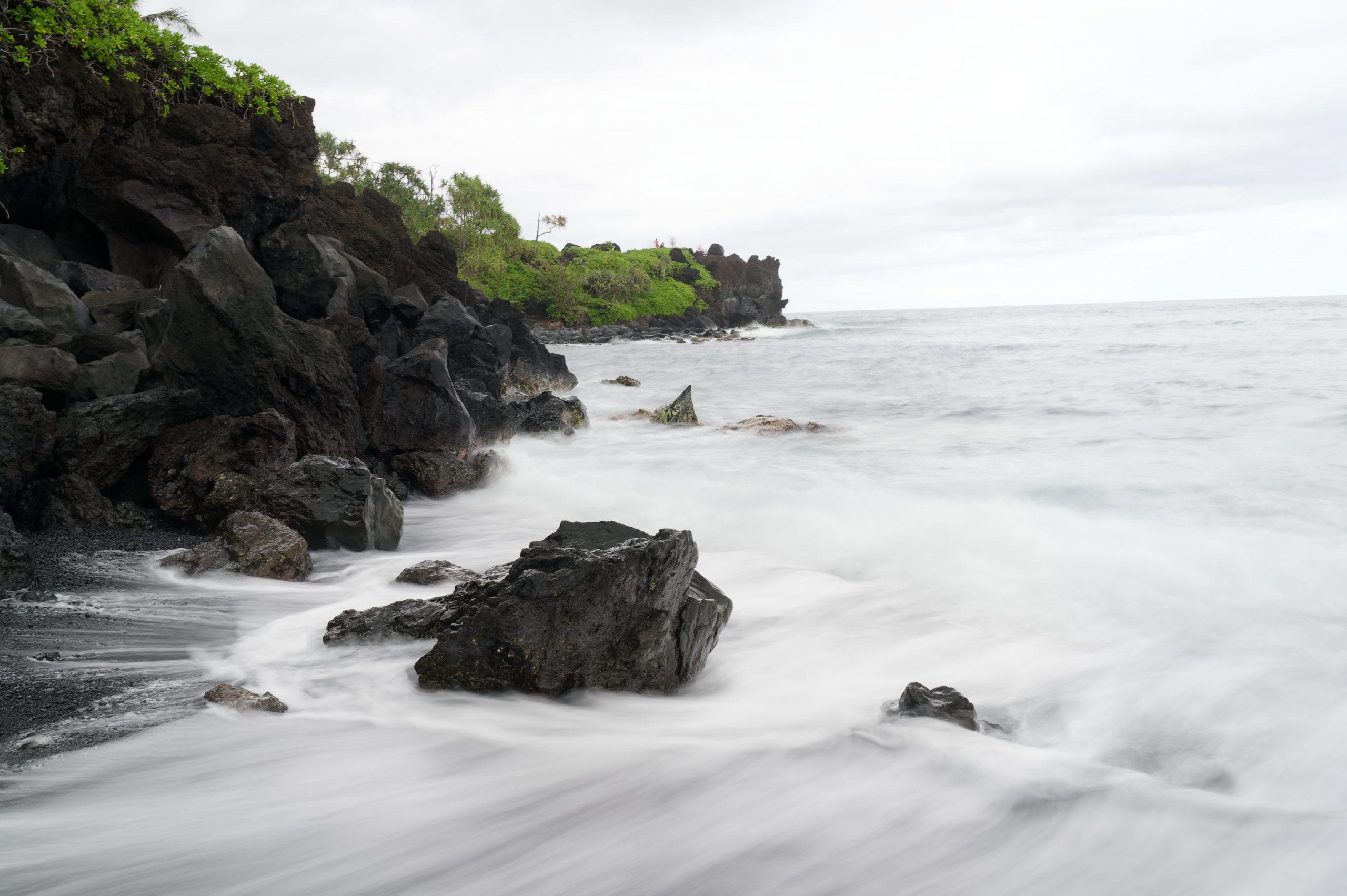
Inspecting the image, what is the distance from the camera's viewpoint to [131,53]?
9461 mm

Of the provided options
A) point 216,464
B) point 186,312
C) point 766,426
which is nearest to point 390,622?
point 216,464

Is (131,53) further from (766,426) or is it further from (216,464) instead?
(766,426)

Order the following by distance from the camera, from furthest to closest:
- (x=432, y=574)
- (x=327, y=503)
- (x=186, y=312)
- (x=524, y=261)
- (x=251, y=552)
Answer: (x=524, y=261), (x=186, y=312), (x=327, y=503), (x=432, y=574), (x=251, y=552)

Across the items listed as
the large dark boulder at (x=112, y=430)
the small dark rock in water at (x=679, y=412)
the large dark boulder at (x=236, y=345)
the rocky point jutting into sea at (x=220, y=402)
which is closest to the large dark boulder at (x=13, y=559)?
the rocky point jutting into sea at (x=220, y=402)

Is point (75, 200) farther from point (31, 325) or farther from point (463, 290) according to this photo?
point (463, 290)

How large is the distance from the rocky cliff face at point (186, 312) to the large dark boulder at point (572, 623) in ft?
10.1

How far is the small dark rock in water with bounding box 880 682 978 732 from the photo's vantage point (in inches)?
131

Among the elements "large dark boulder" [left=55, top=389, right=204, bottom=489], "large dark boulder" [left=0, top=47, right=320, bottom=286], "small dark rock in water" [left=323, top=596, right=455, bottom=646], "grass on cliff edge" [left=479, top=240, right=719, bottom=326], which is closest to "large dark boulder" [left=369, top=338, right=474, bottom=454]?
"large dark boulder" [left=55, top=389, right=204, bottom=489]

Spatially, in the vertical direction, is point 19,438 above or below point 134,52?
below

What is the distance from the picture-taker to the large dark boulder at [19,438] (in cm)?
475

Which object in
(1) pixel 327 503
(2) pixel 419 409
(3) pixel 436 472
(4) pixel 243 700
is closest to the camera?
(4) pixel 243 700

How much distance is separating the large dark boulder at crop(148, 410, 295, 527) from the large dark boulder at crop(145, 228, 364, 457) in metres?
0.41

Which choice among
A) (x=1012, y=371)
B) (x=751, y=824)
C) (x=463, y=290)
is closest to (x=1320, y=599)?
(x=751, y=824)

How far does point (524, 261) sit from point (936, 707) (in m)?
56.2
